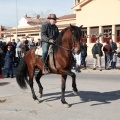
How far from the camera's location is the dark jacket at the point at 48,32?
8284 millimetres

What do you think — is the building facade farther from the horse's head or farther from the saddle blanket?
the horse's head

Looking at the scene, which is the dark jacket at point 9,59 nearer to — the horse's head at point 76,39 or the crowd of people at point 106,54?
the crowd of people at point 106,54

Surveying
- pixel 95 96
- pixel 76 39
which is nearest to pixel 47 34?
pixel 76 39

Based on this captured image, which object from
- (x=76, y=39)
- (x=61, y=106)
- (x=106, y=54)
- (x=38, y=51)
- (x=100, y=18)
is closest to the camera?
Result: (x=76, y=39)

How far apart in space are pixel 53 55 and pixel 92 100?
1715 mm

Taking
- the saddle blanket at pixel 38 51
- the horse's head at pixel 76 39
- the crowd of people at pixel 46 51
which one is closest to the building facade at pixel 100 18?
the crowd of people at pixel 46 51

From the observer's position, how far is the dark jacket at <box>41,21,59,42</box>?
27.2 feet

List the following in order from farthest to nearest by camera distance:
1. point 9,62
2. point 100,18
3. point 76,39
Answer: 1. point 100,18
2. point 9,62
3. point 76,39

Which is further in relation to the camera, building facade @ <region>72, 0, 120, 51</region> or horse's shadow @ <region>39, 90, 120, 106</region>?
building facade @ <region>72, 0, 120, 51</region>

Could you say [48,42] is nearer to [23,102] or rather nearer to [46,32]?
[46,32]

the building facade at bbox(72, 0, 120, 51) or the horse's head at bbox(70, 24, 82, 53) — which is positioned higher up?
the building facade at bbox(72, 0, 120, 51)

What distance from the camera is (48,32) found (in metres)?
8.39

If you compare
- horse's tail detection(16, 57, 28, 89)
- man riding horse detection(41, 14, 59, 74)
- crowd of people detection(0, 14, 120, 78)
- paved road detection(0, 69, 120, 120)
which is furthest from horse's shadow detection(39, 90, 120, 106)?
man riding horse detection(41, 14, 59, 74)

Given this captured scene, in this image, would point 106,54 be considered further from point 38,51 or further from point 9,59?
point 38,51
